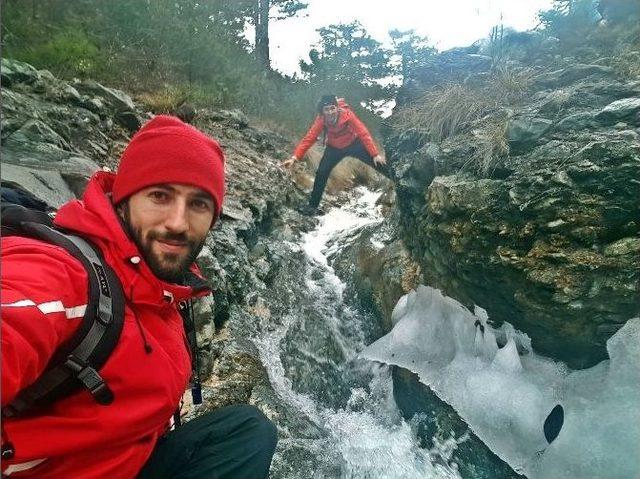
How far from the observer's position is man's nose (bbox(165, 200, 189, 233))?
172cm

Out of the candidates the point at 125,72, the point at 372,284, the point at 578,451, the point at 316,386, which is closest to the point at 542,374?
the point at 578,451

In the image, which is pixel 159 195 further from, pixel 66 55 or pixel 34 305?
pixel 66 55

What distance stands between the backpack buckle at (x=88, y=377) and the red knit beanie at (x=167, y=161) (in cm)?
75

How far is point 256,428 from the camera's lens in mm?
2211

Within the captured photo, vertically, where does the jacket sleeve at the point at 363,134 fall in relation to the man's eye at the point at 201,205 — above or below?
above

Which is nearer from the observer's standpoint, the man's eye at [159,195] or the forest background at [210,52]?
the man's eye at [159,195]

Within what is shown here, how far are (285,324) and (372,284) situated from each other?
134 cm

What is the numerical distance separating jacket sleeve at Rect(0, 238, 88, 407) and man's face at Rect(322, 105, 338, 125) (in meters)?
6.07

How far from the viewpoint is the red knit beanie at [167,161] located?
1.79 meters

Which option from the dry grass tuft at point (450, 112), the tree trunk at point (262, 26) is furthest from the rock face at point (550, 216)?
the tree trunk at point (262, 26)

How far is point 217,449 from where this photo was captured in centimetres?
207

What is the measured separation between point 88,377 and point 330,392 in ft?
11.3

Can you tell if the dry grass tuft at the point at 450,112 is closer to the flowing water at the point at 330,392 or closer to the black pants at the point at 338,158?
the black pants at the point at 338,158

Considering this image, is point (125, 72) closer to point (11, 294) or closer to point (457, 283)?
point (457, 283)
